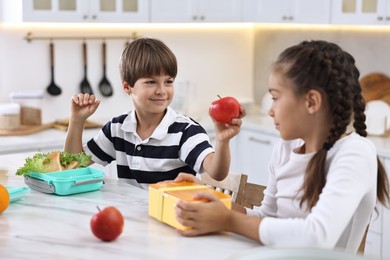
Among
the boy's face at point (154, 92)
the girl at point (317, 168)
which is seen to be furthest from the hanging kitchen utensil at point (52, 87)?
the girl at point (317, 168)

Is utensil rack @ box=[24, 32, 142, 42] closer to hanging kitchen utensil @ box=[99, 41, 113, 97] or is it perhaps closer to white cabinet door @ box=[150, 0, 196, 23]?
hanging kitchen utensil @ box=[99, 41, 113, 97]

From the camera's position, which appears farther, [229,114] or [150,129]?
[150,129]

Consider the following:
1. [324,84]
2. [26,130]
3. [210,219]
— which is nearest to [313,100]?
[324,84]

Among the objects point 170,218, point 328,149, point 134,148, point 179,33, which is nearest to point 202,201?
point 170,218

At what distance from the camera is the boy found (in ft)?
8.56

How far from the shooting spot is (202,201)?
6.16 feet

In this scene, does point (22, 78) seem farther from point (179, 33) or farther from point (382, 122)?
point (382, 122)

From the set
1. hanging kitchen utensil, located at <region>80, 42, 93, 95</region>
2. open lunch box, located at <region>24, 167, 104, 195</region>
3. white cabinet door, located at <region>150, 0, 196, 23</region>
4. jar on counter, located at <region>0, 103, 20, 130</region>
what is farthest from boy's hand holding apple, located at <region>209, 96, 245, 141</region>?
hanging kitchen utensil, located at <region>80, 42, 93, 95</region>

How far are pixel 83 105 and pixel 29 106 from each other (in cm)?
172

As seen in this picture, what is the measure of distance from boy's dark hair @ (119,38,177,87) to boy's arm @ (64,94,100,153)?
18cm

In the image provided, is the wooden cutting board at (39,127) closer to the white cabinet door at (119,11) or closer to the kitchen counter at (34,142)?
the kitchen counter at (34,142)

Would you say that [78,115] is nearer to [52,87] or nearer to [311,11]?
[52,87]

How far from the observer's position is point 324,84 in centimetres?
188

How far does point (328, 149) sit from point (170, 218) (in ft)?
1.50
